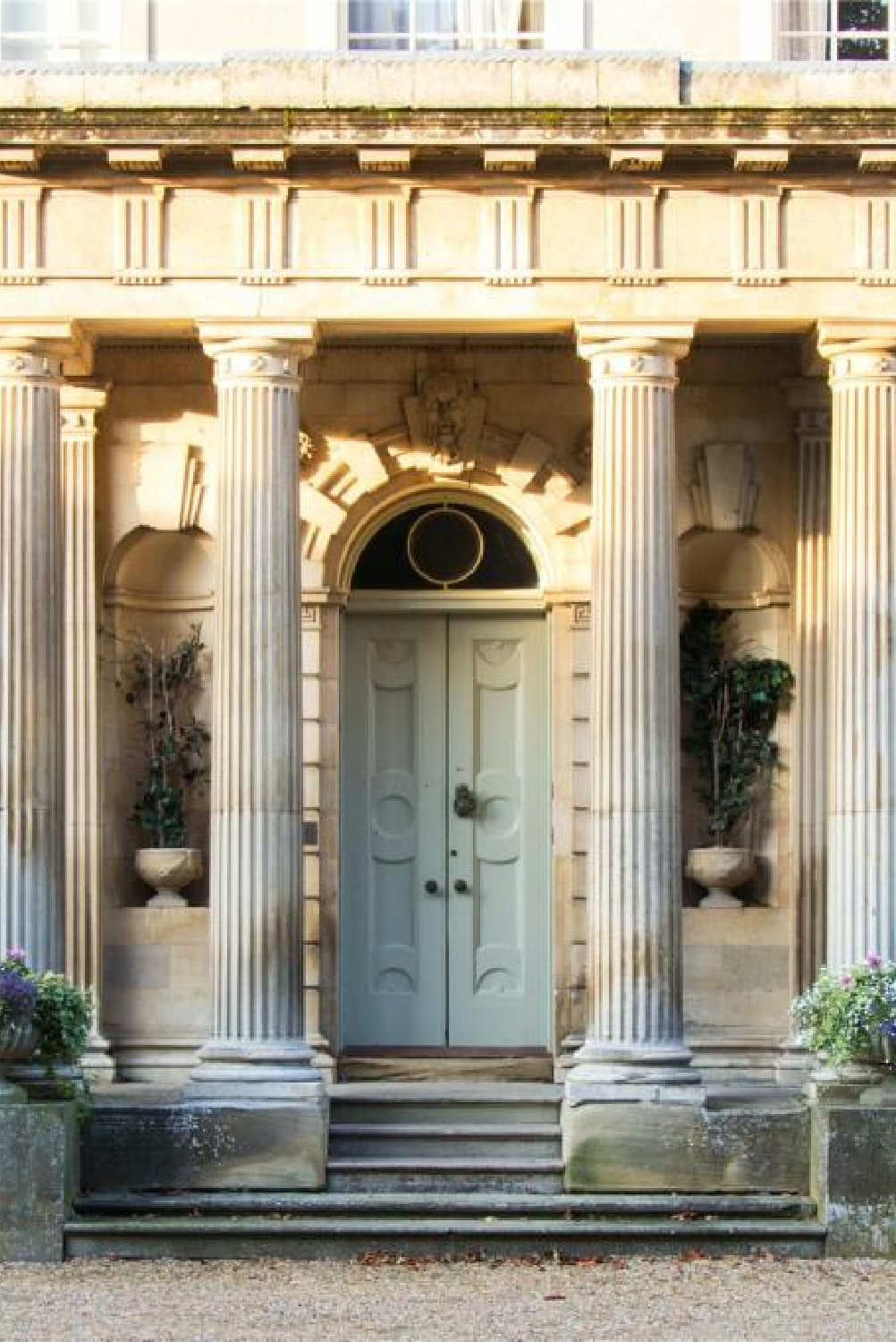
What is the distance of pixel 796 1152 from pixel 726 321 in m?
4.43

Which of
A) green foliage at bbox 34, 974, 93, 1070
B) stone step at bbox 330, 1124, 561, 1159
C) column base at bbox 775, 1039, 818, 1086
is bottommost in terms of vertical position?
stone step at bbox 330, 1124, 561, 1159

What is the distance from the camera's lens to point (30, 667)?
16766mm

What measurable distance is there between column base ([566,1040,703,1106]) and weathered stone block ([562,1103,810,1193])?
107mm

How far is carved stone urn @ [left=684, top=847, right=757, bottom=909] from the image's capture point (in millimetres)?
18547

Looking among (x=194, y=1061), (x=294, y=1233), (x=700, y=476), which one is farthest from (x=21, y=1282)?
(x=700, y=476)

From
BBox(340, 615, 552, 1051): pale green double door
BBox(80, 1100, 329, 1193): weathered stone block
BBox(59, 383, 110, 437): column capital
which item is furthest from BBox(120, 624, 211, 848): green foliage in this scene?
BBox(80, 1100, 329, 1193): weathered stone block

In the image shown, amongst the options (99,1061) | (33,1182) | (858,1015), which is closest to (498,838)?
(99,1061)

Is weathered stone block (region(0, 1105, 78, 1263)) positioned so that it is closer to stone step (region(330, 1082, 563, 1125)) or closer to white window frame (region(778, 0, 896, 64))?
stone step (region(330, 1082, 563, 1125))

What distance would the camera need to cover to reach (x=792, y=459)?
61.7 ft

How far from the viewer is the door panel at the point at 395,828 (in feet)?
63.0

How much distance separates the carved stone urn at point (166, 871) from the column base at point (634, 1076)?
120 inches

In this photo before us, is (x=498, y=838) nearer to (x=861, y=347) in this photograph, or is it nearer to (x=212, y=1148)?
(x=212, y=1148)

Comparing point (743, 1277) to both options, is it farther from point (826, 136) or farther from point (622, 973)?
point (826, 136)

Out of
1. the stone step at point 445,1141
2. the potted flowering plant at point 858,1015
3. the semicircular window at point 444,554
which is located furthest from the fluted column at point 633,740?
the semicircular window at point 444,554
